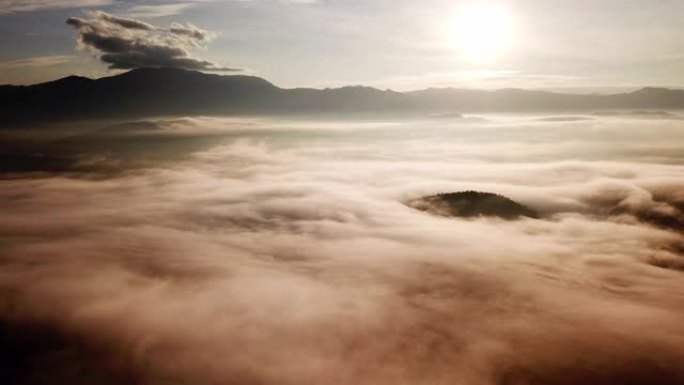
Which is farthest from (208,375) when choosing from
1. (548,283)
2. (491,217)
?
(491,217)

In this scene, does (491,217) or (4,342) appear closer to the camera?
(4,342)

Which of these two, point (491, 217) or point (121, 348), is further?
point (491, 217)

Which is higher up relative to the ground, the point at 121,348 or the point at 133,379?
the point at 121,348

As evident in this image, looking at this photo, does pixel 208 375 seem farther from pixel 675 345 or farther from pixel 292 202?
pixel 292 202

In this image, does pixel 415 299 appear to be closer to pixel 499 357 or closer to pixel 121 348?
pixel 499 357

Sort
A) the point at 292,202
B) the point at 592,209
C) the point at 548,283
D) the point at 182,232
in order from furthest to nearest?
the point at 292,202 → the point at 592,209 → the point at 182,232 → the point at 548,283

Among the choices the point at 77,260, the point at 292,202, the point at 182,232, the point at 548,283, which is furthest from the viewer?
the point at 292,202

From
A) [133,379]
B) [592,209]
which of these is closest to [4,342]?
[133,379]

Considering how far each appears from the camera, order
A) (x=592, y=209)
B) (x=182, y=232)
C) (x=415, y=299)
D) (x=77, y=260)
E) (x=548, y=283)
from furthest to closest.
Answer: (x=592, y=209) < (x=182, y=232) < (x=77, y=260) < (x=548, y=283) < (x=415, y=299)

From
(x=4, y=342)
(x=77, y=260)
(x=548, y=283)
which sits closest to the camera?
(x=4, y=342)
